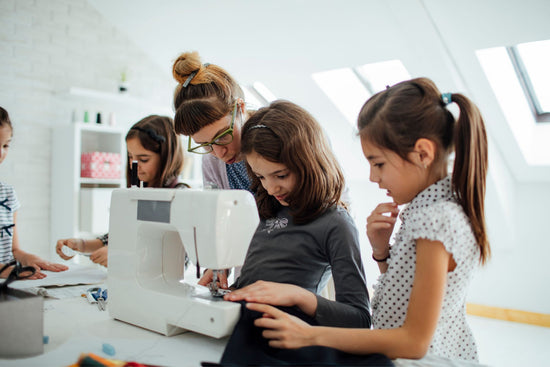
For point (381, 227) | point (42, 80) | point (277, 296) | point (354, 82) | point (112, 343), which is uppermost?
point (354, 82)

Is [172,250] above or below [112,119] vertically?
below

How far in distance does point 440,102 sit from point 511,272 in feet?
10.6

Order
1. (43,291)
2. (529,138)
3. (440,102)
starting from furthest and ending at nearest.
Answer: (529,138), (43,291), (440,102)

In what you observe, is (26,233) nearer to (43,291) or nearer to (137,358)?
(43,291)

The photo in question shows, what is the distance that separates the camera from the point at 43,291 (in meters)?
1.31

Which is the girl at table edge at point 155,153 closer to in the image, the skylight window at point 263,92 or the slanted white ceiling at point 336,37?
the slanted white ceiling at point 336,37

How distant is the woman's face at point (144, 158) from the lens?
1.91 m

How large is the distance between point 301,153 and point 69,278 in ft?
3.18

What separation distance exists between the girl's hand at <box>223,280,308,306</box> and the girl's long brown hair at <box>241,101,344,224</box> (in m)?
0.24

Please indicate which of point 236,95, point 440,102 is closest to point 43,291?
point 236,95

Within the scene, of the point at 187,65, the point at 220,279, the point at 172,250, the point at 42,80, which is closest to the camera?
the point at 172,250

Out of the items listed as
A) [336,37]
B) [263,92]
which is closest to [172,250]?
[336,37]

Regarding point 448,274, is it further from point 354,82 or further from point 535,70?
point 354,82

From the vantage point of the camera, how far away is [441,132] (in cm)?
A: 97
